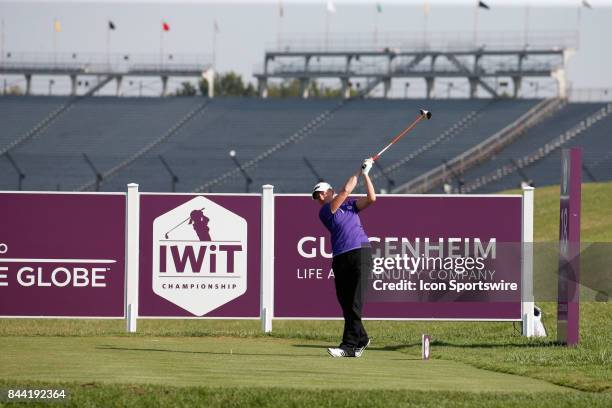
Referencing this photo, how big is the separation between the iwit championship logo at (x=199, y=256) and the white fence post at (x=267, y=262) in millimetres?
267

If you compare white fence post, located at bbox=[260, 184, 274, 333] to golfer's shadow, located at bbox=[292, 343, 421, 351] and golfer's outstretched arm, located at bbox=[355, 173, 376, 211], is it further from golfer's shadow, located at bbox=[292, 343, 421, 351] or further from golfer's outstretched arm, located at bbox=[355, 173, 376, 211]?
golfer's outstretched arm, located at bbox=[355, 173, 376, 211]

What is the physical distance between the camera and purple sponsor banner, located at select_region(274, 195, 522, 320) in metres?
18.5

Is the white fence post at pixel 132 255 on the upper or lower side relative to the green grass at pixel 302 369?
upper

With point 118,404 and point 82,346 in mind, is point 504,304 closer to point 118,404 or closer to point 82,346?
point 82,346

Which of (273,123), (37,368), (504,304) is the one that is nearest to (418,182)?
(273,123)

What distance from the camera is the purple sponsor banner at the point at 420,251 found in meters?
18.5

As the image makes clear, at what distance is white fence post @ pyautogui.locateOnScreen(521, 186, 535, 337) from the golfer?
4814 millimetres

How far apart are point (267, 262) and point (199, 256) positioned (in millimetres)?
917

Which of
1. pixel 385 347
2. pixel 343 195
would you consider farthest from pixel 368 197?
pixel 385 347

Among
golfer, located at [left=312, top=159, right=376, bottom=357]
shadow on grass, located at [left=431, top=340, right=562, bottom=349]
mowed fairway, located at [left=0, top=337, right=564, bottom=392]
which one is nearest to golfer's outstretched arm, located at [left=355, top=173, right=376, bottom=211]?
golfer, located at [left=312, top=159, right=376, bottom=357]

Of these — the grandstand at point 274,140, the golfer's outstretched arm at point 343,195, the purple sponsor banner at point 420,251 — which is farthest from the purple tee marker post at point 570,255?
the grandstand at point 274,140

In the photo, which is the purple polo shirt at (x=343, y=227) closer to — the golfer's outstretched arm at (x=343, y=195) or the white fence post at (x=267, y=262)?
the golfer's outstretched arm at (x=343, y=195)

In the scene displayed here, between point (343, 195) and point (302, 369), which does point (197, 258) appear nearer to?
point (343, 195)

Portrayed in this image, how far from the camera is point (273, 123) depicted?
251ft
